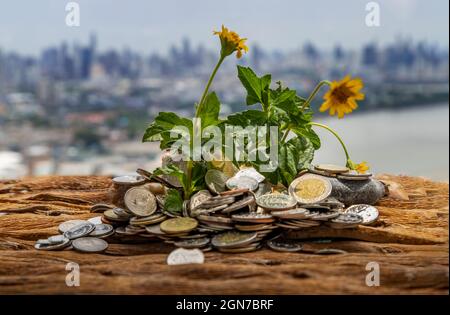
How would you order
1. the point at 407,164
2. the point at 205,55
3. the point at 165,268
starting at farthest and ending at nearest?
1. the point at 205,55
2. the point at 407,164
3. the point at 165,268

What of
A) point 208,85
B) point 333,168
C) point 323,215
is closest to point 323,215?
point 323,215

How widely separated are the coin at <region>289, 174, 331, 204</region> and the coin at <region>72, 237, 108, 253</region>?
0.50 m

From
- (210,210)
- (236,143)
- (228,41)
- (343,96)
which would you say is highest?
(228,41)

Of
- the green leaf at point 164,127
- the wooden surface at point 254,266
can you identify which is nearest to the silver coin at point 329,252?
the wooden surface at point 254,266

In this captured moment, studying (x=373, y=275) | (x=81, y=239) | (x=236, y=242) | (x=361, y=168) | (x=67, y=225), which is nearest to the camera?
(x=373, y=275)

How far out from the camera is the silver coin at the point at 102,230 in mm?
1390

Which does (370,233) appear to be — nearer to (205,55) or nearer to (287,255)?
(287,255)

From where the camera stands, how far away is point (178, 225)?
4.28ft

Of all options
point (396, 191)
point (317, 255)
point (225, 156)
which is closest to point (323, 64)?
point (396, 191)

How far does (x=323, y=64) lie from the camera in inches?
129

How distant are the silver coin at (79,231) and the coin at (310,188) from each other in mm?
530

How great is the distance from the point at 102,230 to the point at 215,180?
1.04ft

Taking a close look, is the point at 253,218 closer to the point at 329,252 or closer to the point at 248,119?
the point at 329,252

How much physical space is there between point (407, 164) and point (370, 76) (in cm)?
80
